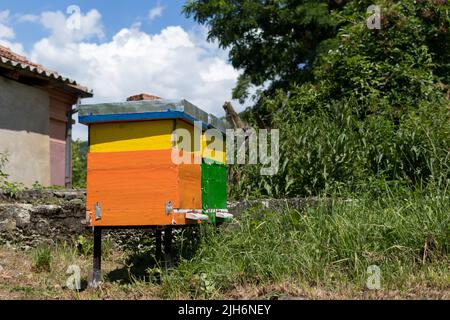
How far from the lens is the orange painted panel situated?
4.79m

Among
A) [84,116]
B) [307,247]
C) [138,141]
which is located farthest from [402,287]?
[84,116]

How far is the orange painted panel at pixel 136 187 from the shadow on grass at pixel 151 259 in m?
0.51

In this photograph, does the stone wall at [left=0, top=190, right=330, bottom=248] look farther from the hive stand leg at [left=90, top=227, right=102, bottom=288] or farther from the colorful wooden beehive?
the colorful wooden beehive

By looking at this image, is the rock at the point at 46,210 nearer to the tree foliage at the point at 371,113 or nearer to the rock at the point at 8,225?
the rock at the point at 8,225

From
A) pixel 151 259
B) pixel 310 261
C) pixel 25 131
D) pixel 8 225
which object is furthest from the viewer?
pixel 25 131

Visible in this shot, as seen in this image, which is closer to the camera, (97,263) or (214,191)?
(97,263)

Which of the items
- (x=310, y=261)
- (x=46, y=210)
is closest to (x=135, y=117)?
(x=310, y=261)

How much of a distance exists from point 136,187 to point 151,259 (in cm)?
168

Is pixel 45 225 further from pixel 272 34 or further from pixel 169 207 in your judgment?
pixel 272 34

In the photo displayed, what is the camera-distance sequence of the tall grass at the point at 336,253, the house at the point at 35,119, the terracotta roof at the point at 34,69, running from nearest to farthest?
1. the tall grass at the point at 336,253
2. the terracotta roof at the point at 34,69
3. the house at the point at 35,119

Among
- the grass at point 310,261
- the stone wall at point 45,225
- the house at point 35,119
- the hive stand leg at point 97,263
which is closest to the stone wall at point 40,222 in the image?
the stone wall at point 45,225

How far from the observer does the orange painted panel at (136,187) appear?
189 inches

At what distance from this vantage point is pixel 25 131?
37.6 feet

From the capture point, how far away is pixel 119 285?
17.5ft
